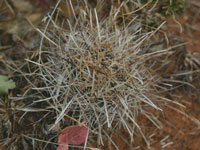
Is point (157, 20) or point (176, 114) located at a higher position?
point (157, 20)

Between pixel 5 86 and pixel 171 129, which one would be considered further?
pixel 171 129

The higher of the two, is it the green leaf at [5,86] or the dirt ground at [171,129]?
the green leaf at [5,86]

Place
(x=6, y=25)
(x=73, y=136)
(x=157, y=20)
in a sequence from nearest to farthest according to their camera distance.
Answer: (x=73, y=136) < (x=157, y=20) < (x=6, y=25)

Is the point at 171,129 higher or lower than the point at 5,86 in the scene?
lower

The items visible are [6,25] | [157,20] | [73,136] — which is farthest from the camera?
[6,25]

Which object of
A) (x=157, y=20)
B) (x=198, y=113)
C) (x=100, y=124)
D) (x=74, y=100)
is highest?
(x=157, y=20)

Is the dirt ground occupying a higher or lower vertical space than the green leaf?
lower

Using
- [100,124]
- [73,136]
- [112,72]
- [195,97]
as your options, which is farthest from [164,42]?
[73,136]

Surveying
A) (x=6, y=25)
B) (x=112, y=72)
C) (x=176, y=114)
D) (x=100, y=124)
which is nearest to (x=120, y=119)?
(x=100, y=124)

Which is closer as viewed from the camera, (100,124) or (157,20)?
(100,124)

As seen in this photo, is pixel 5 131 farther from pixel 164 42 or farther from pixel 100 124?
pixel 164 42
